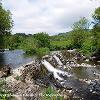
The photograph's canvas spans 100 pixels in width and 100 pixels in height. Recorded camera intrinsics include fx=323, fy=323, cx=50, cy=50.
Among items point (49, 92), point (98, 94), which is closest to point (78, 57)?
point (98, 94)

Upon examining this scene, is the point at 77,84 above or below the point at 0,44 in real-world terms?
below

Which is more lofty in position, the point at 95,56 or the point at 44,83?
the point at 95,56

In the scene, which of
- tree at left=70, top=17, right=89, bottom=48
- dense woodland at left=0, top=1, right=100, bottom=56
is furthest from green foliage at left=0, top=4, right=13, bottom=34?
tree at left=70, top=17, right=89, bottom=48

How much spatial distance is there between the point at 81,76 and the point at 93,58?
2395cm

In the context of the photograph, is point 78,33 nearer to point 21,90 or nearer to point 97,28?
point 97,28

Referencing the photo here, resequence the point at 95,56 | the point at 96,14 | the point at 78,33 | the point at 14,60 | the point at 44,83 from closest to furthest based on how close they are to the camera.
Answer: the point at 44,83, the point at 14,60, the point at 95,56, the point at 96,14, the point at 78,33

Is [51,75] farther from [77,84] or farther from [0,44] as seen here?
[0,44]

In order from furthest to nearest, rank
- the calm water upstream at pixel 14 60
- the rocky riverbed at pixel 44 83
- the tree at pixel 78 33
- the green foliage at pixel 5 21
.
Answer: the tree at pixel 78 33 < the green foliage at pixel 5 21 < the calm water upstream at pixel 14 60 < the rocky riverbed at pixel 44 83

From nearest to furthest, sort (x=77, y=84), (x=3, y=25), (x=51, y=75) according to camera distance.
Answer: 1. (x=77, y=84)
2. (x=51, y=75)
3. (x=3, y=25)

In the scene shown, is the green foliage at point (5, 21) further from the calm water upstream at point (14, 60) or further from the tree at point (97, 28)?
the tree at point (97, 28)

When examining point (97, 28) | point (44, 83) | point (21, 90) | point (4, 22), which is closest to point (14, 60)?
point (4, 22)

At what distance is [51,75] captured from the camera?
36531 mm

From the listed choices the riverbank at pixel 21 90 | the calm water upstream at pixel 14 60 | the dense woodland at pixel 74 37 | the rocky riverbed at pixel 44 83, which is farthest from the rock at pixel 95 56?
the riverbank at pixel 21 90

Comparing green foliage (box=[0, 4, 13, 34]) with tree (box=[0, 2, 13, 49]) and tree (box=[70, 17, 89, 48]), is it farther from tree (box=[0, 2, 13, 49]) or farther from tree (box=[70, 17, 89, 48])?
tree (box=[70, 17, 89, 48])
